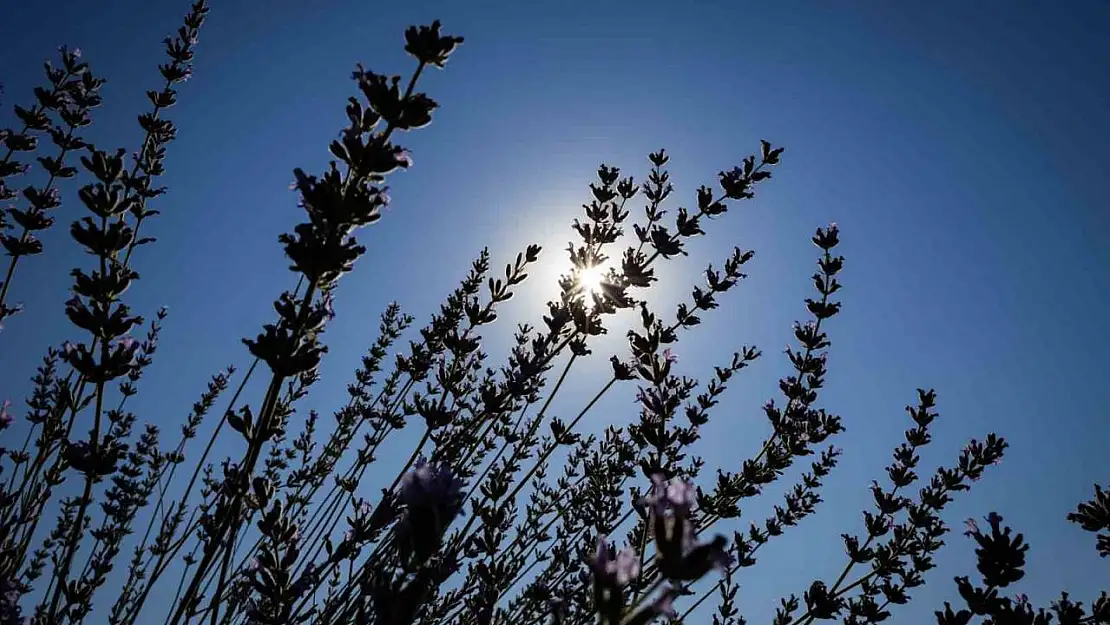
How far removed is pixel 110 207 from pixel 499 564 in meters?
2.72

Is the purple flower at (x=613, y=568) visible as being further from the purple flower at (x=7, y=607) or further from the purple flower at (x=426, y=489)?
the purple flower at (x=7, y=607)

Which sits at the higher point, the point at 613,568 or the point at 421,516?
the point at 421,516

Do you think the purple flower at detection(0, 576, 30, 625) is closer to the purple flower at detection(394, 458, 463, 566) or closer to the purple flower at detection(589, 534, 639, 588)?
the purple flower at detection(394, 458, 463, 566)

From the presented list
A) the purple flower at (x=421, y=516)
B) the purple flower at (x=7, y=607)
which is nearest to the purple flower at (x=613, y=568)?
the purple flower at (x=421, y=516)

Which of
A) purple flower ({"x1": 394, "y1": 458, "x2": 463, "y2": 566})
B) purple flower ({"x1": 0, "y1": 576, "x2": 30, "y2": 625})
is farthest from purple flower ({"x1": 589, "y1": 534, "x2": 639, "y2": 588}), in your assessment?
purple flower ({"x1": 0, "y1": 576, "x2": 30, "y2": 625})

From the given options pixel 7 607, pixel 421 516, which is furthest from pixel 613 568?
pixel 7 607

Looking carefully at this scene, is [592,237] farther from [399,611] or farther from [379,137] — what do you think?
[399,611]

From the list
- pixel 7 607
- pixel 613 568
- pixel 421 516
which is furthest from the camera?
pixel 7 607

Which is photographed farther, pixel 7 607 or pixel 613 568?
pixel 7 607

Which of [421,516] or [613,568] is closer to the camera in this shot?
[613,568]

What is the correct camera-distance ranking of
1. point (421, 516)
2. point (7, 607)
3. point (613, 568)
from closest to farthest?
point (613, 568)
point (421, 516)
point (7, 607)

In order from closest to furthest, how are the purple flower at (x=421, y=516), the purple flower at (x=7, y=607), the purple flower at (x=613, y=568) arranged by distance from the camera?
the purple flower at (x=613, y=568) < the purple flower at (x=421, y=516) < the purple flower at (x=7, y=607)

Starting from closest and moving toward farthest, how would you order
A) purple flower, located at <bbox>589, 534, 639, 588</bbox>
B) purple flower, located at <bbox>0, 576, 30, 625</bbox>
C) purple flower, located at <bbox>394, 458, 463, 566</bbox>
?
1. purple flower, located at <bbox>589, 534, 639, 588</bbox>
2. purple flower, located at <bbox>394, 458, 463, 566</bbox>
3. purple flower, located at <bbox>0, 576, 30, 625</bbox>

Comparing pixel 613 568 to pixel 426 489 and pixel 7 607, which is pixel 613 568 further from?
pixel 7 607
